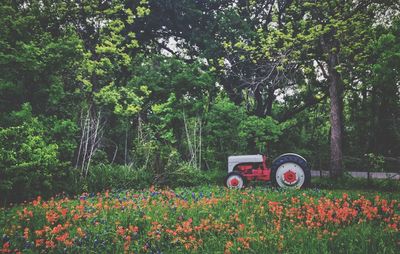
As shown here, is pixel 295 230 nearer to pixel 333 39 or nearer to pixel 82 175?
pixel 82 175

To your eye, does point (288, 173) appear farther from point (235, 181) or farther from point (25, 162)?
point (25, 162)

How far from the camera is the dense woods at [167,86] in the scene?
8812 millimetres

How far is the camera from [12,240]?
4699 millimetres

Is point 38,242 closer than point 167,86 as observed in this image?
Yes

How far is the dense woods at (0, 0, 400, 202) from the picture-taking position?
8.81 m

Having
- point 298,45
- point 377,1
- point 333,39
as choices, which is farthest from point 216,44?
point 377,1

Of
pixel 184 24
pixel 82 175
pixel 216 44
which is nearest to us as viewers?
pixel 82 175

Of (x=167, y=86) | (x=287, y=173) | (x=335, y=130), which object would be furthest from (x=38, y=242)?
(x=335, y=130)

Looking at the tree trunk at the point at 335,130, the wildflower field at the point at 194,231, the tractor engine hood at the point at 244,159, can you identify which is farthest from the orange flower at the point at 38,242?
the tree trunk at the point at 335,130

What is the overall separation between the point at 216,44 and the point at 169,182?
7.81 meters

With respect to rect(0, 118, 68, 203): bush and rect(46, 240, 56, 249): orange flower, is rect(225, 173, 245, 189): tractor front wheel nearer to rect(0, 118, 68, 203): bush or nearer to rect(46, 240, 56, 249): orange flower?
rect(0, 118, 68, 203): bush

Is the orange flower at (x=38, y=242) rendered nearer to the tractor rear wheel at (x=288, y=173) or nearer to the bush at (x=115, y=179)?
the bush at (x=115, y=179)

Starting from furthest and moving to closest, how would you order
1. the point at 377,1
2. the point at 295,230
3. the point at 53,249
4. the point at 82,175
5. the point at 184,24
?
1. the point at 184,24
2. the point at 377,1
3. the point at 82,175
4. the point at 295,230
5. the point at 53,249

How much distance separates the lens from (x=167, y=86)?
14.5m
